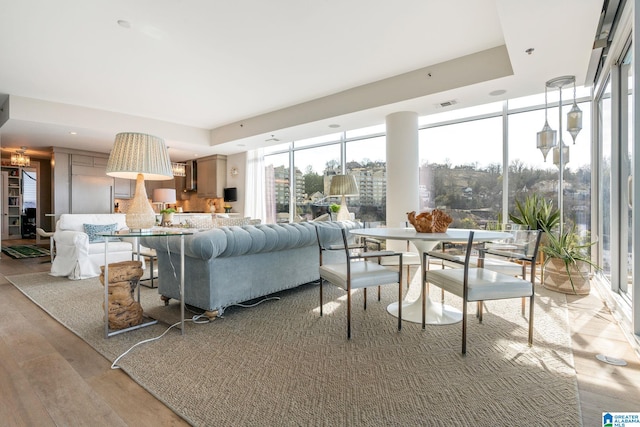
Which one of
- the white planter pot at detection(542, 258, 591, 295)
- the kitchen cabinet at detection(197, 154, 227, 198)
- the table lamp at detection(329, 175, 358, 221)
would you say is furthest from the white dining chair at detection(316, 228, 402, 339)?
the kitchen cabinet at detection(197, 154, 227, 198)

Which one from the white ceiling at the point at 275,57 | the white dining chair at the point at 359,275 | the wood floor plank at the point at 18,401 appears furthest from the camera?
the white ceiling at the point at 275,57

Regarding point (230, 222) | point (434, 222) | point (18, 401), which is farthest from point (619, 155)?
point (18, 401)

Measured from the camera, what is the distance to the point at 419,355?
2020mm

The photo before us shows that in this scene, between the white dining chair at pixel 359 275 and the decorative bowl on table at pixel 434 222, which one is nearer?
the white dining chair at pixel 359 275

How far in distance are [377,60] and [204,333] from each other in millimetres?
3802

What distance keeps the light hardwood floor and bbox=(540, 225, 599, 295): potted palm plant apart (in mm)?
899

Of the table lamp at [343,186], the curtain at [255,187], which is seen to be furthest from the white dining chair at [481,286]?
the curtain at [255,187]

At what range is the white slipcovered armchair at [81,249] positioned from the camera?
14.0 feet

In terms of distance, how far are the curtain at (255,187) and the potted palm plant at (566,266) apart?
6.30m

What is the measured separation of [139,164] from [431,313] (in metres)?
2.63

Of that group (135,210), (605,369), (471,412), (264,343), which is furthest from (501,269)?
(135,210)

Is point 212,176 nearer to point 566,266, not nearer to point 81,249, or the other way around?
point 81,249

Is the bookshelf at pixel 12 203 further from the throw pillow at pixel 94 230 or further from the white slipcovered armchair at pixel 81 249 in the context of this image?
the throw pillow at pixel 94 230

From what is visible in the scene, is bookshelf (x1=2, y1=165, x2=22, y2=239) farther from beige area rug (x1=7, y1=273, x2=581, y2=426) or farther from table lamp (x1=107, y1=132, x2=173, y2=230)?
table lamp (x1=107, y1=132, x2=173, y2=230)
